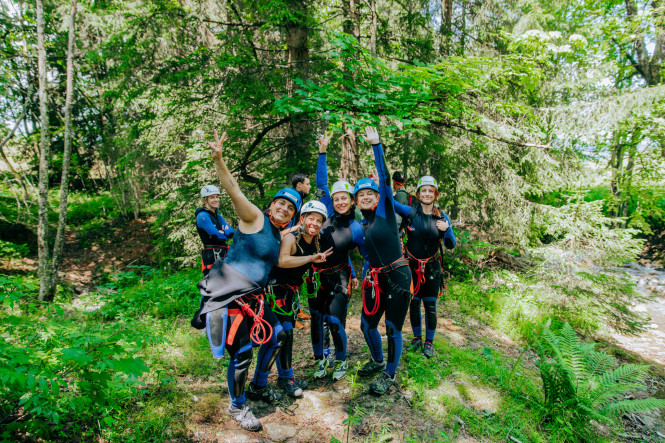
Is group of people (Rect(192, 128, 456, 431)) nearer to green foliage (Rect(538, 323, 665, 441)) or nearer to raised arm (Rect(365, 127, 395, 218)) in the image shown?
raised arm (Rect(365, 127, 395, 218))

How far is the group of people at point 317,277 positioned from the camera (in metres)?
3.02

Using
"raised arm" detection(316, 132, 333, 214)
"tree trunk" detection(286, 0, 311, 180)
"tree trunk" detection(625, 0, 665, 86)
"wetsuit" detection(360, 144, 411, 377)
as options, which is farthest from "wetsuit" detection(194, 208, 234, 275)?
"tree trunk" detection(625, 0, 665, 86)

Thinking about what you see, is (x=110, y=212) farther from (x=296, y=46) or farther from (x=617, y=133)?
(x=617, y=133)

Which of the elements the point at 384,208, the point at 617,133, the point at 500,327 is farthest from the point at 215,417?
the point at 617,133

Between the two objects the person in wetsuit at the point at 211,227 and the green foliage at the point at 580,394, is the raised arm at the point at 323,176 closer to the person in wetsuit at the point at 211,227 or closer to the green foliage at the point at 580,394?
the person in wetsuit at the point at 211,227

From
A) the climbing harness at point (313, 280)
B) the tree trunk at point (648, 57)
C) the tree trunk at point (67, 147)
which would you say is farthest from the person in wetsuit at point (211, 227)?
the tree trunk at point (648, 57)

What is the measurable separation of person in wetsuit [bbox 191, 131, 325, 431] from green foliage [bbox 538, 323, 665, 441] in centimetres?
344

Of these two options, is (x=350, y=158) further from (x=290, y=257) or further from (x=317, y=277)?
(x=290, y=257)

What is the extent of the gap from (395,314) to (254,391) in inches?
73.8

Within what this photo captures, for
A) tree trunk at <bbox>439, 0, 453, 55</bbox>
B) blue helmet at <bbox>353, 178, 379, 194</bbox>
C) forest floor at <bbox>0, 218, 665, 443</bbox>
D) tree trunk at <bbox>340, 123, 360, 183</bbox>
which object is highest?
tree trunk at <bbox>439, 0, 453, 55</bbox>

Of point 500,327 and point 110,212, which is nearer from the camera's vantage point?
point 500,327

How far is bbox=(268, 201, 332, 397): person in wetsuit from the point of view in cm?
345

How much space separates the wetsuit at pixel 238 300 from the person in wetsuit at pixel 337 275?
39.7 inches

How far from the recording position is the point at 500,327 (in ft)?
21.5
